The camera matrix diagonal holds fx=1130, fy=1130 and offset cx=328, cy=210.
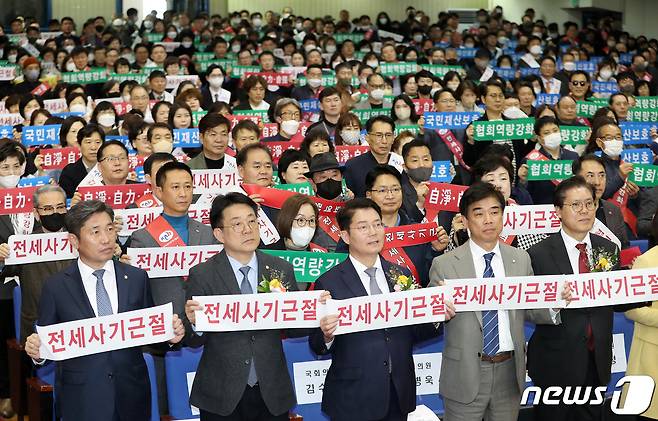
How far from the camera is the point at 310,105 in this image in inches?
537

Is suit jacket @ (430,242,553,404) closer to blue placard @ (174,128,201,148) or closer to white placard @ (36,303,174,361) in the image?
white placard @ (36,303,174,361)

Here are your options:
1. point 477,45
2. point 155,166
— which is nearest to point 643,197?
point 155,166

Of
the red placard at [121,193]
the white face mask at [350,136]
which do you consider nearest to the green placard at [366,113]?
the white face mask at [350,136]

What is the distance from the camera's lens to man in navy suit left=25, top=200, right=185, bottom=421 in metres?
5.29

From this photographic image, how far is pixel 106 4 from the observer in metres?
26.5

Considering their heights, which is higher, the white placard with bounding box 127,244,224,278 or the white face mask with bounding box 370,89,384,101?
the white face mask with bounding box 370,89,384,101

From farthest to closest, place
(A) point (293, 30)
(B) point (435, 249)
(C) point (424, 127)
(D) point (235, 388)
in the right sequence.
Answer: (A) point (293, 30)
(C) point (424, 127)
(B) point (435, 249)
(D) point (235, 388)

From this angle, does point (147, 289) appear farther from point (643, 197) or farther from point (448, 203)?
point (643, 197)

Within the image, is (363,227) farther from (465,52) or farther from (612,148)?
(465,52)

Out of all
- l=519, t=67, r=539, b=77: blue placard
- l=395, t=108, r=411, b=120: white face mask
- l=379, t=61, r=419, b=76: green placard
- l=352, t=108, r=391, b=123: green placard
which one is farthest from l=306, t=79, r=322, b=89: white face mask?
l=519, t=67, r=539, b=77: blue placard

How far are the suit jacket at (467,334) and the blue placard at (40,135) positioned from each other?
5.92 meters

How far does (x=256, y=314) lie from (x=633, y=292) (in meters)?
1.95

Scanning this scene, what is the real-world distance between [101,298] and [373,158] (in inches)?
158

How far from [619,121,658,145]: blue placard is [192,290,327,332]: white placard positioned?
22.4ft
